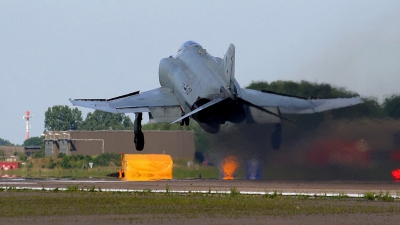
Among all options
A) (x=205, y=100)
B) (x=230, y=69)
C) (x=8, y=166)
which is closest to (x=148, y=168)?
(x=205, y=100)

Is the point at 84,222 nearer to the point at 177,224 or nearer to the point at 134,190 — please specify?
the point at 177,224

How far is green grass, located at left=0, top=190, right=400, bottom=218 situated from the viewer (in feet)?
77.5

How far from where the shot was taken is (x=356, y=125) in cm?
3947

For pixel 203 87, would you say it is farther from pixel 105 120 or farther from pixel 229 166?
pixel 105 120

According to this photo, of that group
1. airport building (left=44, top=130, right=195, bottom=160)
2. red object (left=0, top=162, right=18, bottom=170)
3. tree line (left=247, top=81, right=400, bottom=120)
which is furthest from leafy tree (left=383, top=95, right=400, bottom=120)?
red object (left=0, top=162, right=18, bottom=170)

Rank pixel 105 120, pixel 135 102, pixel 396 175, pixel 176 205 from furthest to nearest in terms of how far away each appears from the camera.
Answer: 1. pixel 105 120
2. pixel 135 102
3. pixel 396 175
4. pixel 176 205

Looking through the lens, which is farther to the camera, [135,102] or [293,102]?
[135,102]

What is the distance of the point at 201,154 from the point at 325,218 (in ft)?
83.9

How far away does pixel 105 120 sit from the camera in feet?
405

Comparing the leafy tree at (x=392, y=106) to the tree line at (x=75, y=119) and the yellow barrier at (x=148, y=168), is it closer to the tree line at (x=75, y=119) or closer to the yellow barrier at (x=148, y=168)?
the yellow barrier at (x=148, y=168)

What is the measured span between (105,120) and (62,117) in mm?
7217

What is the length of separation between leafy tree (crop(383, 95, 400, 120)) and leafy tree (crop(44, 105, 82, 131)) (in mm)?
88883

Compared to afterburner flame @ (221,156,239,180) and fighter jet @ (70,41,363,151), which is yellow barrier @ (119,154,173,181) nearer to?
fighter jet @ (70,41,363,151)

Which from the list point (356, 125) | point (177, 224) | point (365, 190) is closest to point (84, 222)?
point (177, 224)
